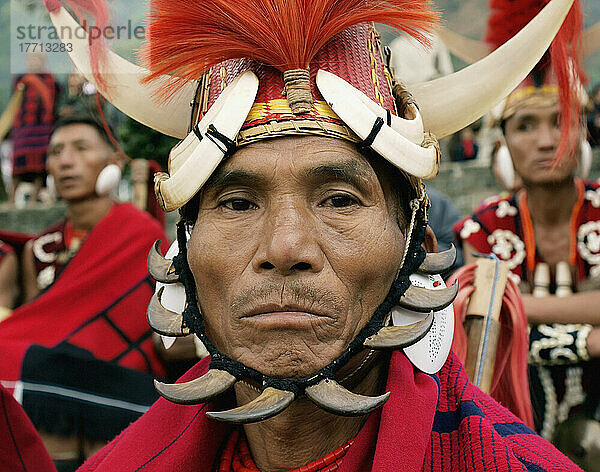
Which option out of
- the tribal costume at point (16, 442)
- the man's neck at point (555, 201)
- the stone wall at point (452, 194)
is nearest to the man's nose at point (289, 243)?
the tribal costume at point (16, 442)

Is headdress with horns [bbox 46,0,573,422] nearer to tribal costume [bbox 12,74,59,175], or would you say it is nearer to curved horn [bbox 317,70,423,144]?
curved horn [bbox 317,70,423,144]

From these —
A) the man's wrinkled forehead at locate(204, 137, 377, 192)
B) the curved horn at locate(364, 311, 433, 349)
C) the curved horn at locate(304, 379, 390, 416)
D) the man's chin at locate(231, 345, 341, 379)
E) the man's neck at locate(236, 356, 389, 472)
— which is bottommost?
the man's neck at locate(236, 356, 389, 472)

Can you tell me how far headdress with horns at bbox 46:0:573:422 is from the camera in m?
1.64

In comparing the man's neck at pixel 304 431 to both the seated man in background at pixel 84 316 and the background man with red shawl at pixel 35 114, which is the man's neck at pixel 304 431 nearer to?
the seated man in background at pixel 84 316

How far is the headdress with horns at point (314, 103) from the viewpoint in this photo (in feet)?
5.39

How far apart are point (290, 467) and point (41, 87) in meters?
7.46

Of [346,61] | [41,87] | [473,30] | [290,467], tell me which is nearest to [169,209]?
[346,61]

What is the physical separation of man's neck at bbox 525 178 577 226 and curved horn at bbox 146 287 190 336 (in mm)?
2833

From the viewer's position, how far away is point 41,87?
8.41m

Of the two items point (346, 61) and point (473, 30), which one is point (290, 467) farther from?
point (473, 30)

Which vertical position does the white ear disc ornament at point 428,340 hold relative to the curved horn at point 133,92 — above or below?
below

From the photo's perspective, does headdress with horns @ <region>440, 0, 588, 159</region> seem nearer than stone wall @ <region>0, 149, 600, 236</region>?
Yes

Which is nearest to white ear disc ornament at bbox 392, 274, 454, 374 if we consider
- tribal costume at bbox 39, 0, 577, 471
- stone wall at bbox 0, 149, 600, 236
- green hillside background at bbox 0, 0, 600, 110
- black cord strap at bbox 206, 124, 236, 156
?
tribal costume at bbox 39, 0, 577, 471

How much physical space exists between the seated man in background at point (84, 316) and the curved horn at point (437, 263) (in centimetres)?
265
